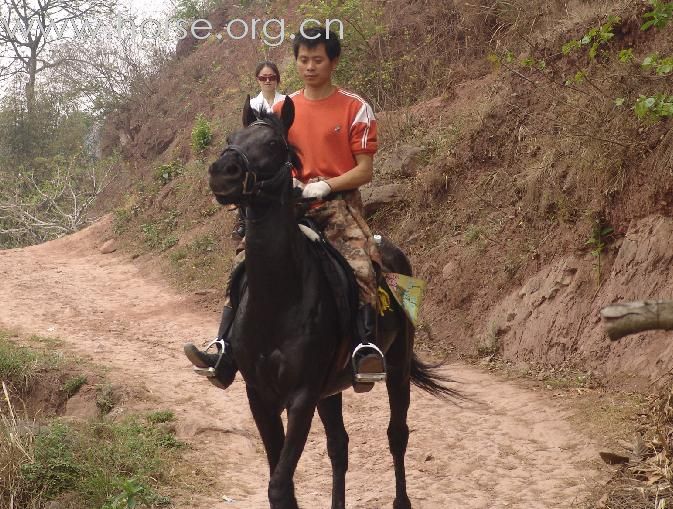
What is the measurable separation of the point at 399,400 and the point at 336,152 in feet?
6.23

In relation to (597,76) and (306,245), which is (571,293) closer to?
(597,76)

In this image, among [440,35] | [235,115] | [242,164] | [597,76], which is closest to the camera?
[242,164]

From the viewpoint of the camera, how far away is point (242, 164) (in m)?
3.94

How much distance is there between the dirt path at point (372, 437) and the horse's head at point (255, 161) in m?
2.68

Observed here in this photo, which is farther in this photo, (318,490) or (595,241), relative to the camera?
(595,241)

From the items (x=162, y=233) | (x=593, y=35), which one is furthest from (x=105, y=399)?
(x=162, y=233)

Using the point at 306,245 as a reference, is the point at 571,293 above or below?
below

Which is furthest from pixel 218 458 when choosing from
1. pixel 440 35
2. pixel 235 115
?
pixel 235 115

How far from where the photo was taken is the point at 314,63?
4.87 metres

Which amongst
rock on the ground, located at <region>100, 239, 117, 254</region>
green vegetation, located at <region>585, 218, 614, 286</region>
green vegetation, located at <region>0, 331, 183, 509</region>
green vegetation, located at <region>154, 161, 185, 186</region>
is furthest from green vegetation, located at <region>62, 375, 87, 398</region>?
green vegetation, located at <region>154, 161, 185, 186</region>

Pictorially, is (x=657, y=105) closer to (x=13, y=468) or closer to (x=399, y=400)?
(x=399, y=400)

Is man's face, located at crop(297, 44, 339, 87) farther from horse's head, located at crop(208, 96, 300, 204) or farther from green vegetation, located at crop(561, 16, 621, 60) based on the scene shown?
green vegetation, located at crop(561, 16, 621, 60)

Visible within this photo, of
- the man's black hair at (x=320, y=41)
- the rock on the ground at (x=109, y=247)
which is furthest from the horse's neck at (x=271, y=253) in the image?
the rock on the ground at (x=109, y=247)

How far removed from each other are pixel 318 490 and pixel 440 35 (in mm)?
11849
